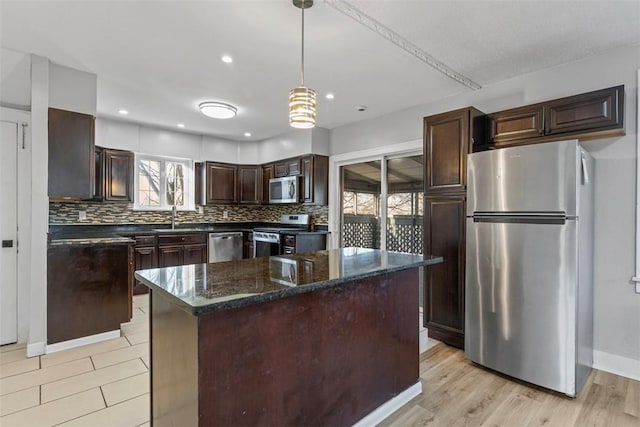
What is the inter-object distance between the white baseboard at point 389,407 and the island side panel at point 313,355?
0.03 m

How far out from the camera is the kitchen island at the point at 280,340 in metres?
1.28

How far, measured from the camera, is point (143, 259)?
15.4 ft

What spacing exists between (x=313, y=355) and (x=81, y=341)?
2.69 metres

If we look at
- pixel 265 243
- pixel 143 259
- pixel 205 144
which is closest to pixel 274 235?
pixel 265 243

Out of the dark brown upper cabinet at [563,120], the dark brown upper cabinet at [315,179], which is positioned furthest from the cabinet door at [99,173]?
the dark brown upper cabinet at [563,120]

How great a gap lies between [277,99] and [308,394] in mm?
3194

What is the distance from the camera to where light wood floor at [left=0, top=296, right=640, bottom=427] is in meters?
2.00

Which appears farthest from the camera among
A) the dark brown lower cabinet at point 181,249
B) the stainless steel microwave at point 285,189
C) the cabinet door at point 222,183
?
the cabinet door at point 222,183

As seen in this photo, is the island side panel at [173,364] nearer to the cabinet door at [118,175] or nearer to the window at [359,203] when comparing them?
the window at [359,203]

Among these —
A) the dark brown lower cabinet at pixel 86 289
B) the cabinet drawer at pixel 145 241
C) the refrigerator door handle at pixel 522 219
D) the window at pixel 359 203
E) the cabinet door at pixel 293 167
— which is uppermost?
the cabinet door at pixel 293 167

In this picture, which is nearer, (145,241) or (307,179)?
(145,241)

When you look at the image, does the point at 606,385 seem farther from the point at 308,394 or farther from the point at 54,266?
the point at 54,266

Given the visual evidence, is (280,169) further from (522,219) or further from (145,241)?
(522,219)

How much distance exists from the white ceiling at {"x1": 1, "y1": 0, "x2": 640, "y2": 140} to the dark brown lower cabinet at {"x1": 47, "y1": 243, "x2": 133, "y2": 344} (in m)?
1.73
